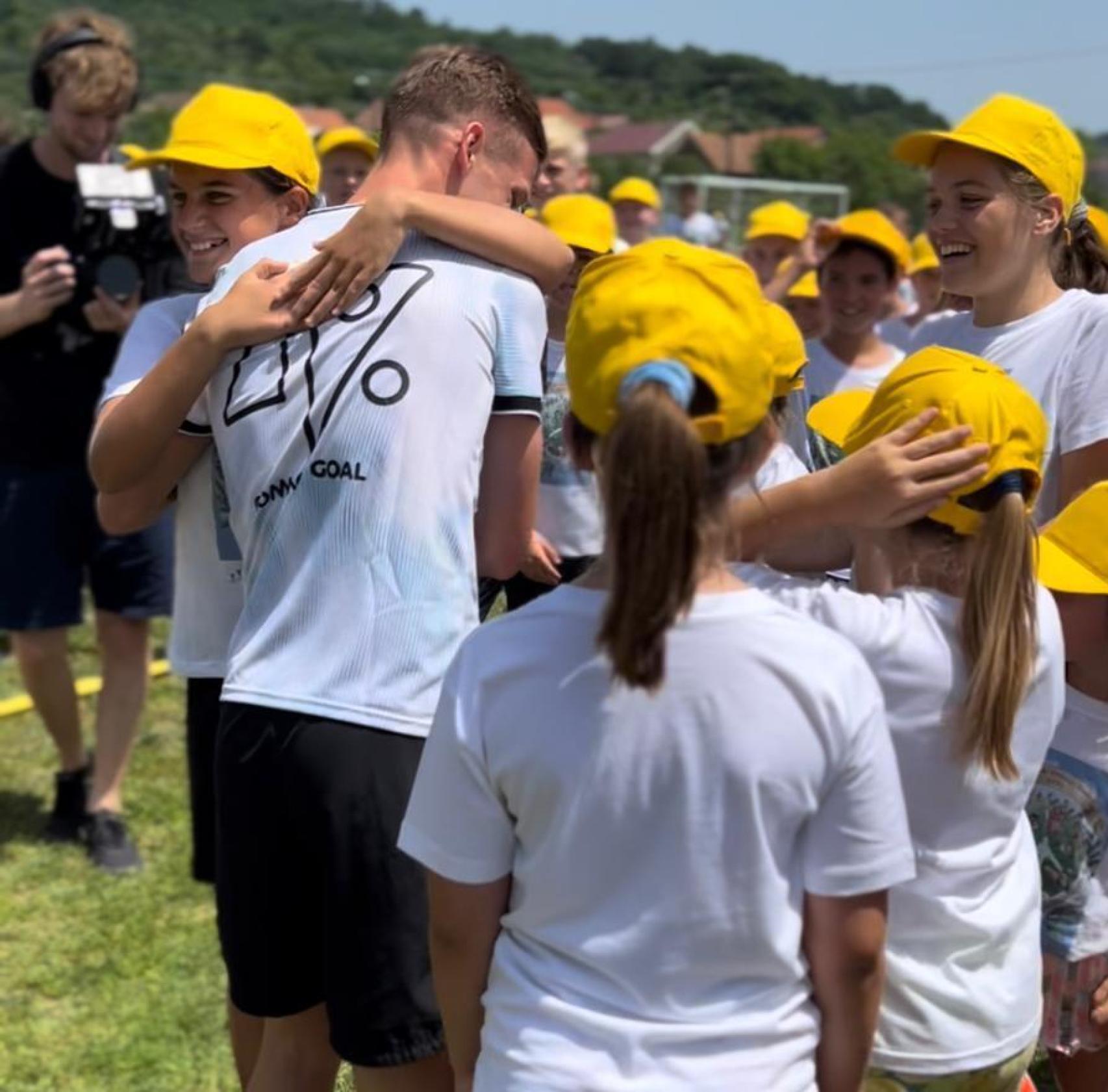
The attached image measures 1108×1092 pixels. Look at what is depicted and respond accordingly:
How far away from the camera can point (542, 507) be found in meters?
3.54

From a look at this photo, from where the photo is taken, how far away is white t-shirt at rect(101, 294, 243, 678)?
2436mm

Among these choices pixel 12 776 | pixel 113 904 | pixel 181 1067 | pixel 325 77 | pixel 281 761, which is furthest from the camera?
pixel 325 77

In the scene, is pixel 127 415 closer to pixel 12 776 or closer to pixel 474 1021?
pixel 474 1021

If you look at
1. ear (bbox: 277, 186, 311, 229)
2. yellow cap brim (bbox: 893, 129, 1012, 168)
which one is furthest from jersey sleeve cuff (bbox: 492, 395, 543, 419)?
yellow cap brim (bbox: 893, 129, 1012, 168)

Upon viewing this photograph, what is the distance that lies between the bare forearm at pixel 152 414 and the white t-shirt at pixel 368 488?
6cm

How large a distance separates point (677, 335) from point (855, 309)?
401 centimetres

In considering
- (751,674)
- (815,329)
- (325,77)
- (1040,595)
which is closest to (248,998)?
(751,674)

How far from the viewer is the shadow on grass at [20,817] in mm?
4758

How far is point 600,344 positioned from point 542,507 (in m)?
2.00

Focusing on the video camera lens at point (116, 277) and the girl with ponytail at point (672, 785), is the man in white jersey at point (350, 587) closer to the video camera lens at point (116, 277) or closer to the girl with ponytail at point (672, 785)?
the girl with ponytail at point (672, 785)

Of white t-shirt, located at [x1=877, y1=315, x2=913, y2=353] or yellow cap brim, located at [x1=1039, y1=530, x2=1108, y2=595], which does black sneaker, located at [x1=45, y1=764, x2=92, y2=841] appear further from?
white t-shirt, located at [x1=877, y1=315, x2=913, y2=353]

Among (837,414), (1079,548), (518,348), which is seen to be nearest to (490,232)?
(518,348)

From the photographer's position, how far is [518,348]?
2.19m

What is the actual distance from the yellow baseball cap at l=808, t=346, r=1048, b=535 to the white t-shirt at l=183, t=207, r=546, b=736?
22.3 inches
